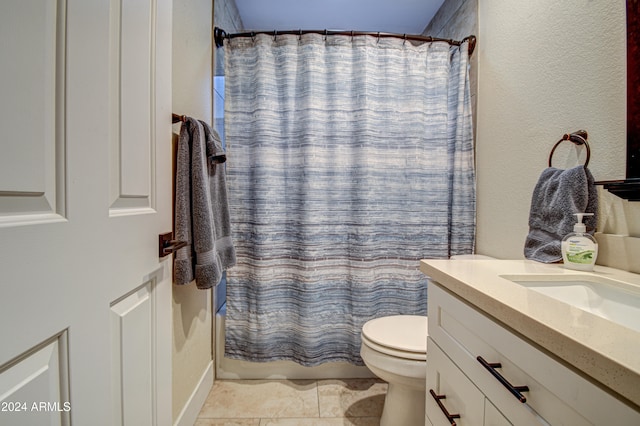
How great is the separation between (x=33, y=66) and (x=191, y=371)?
133 cm

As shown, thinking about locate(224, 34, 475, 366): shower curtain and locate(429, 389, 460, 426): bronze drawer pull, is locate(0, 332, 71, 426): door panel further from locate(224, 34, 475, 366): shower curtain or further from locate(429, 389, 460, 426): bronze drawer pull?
locate(224, 34, 475, 366): shower curtain

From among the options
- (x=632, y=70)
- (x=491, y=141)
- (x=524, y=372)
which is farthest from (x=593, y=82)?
(x=524, y=372)

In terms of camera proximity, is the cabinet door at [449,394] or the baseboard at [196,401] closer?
the cabinet door at [449,394]

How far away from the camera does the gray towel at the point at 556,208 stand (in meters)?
0.88

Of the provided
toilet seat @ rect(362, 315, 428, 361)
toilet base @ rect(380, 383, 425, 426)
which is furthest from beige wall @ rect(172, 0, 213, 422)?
toilet base @ rect(380, 383, 425, 426)

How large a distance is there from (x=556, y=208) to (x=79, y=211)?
1.34 m

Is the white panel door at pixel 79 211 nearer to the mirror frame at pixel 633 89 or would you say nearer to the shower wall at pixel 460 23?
the mirror frame at pixel 633 89

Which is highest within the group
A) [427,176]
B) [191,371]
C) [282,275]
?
[427,176]

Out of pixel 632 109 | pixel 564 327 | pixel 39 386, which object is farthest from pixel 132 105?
pixel 632 109

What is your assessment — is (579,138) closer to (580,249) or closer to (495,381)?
(580,249)

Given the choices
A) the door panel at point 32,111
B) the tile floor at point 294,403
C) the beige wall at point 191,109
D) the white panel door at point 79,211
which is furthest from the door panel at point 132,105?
the tile floor at point 294,403

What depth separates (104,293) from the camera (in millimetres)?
569

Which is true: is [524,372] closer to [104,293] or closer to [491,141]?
[104,293]

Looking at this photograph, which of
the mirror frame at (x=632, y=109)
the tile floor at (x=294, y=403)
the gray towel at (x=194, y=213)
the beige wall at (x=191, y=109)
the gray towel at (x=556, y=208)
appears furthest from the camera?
the tile floor at (x=294, y=403)
